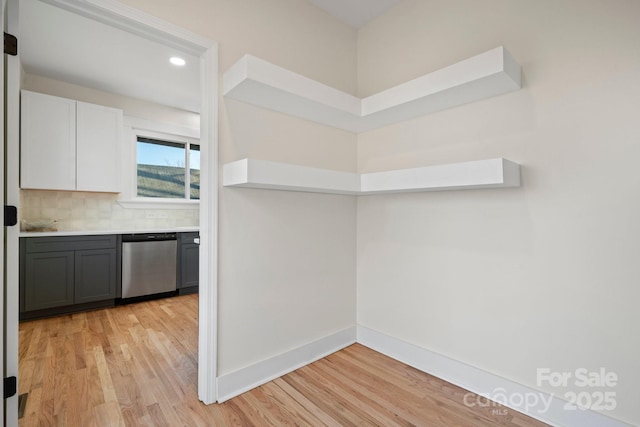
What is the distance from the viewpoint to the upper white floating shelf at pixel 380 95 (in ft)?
5.07

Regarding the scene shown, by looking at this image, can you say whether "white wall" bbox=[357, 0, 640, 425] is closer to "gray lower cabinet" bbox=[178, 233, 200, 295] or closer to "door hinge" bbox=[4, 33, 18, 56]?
"door hinge" bbox=[4, 33, 18, 56]

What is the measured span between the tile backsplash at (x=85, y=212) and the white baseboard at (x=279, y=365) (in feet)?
10.6

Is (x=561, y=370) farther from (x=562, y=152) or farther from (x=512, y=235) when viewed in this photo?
(x=562, y=152)

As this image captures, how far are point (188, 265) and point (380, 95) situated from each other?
11.3 ft

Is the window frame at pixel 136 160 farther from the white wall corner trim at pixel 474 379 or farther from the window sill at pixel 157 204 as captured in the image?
the white wall corner trim at pixel 474 379

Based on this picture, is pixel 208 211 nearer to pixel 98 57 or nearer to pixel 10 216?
pixel 10 216

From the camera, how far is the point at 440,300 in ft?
6.55

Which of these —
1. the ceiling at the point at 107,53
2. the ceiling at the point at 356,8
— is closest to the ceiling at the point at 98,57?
the ceiling at the point at 107,53

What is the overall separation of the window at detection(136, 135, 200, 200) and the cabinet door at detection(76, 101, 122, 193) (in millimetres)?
473

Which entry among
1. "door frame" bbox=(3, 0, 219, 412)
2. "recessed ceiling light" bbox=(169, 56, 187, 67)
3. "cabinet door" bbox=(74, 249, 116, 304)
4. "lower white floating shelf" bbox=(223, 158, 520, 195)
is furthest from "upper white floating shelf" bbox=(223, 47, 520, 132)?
"cabinet door" bbox=(74, 249, 116, 304)

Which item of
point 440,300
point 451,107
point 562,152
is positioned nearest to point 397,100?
point 451,107

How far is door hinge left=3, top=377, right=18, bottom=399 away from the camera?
1291mm

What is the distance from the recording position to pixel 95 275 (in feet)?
11.0

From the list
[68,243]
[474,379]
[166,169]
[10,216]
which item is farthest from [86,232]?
[474,379]
